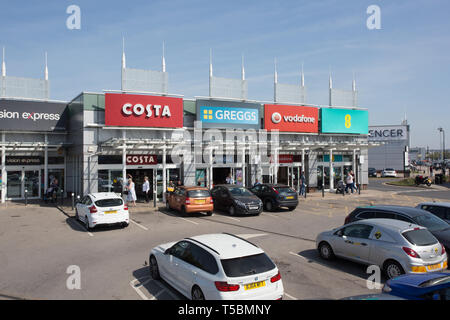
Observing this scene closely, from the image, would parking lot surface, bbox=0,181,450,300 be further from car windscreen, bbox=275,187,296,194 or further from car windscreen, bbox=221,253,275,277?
car windscreen, bbox=221,253,275,277

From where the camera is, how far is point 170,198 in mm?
19062

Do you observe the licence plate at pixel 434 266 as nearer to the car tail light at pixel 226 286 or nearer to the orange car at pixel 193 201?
the car tail light at pixel 226 286

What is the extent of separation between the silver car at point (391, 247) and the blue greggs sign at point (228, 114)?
53.8 feet

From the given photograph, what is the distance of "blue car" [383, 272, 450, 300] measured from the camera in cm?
546

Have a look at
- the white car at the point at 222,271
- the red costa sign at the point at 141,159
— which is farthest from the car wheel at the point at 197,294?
the red costa sign at the point at 141,159

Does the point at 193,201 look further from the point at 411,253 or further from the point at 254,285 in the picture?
the point at 254,285

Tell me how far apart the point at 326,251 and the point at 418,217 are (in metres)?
2.86

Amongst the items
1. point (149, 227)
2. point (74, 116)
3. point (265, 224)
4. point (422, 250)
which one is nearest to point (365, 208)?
point (422, 250)

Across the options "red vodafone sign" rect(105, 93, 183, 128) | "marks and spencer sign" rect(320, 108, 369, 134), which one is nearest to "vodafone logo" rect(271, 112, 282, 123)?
"marks and spencer sign" rect(320, 108, 369, 134)

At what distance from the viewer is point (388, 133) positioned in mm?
64375

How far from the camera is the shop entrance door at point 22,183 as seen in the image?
22781 mm
